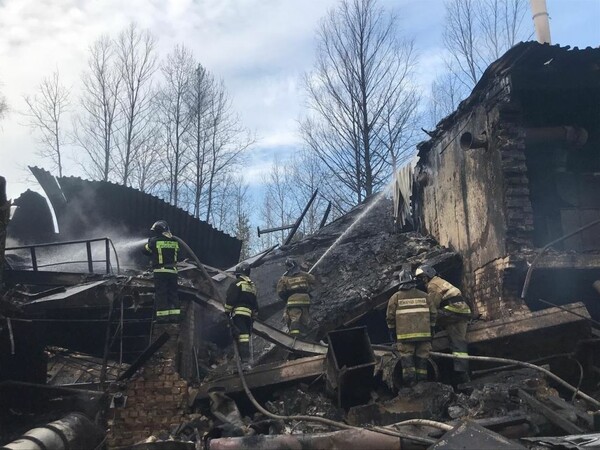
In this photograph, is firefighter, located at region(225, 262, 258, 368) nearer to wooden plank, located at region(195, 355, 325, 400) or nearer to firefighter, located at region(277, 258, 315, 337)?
firefighter, located at region(277, 258, 315, 337)

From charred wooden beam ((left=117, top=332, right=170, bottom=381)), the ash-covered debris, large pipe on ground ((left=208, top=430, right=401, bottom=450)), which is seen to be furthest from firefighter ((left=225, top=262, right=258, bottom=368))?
large pipe on ground ((left=208, top=430, right=401, bottom=450))

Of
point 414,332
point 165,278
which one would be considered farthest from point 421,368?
point 165,278

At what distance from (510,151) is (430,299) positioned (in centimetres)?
287

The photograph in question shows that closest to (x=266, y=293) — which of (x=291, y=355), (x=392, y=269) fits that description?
(x=392, y=269)

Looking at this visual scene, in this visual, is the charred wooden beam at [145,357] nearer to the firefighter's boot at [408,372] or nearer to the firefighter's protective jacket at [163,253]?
the firefighter's protective jacket at [163,253]

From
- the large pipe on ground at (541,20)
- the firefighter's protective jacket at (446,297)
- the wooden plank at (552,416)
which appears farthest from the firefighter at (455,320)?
the large pipe on ground at (541,20)

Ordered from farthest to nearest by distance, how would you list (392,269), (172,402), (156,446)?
(392,269)
(172,402)
(156,446)

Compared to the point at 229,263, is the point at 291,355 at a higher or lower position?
lower

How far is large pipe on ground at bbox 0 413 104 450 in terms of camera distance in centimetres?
468

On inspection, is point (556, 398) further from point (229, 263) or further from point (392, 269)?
point (229, 263)

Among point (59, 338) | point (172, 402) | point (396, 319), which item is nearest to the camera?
point (396, 319)

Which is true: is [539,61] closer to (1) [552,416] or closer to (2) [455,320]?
(2) [455,320]

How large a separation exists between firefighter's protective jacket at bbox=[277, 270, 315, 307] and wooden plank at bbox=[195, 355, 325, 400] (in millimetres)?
2964

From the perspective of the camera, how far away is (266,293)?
11.9m
